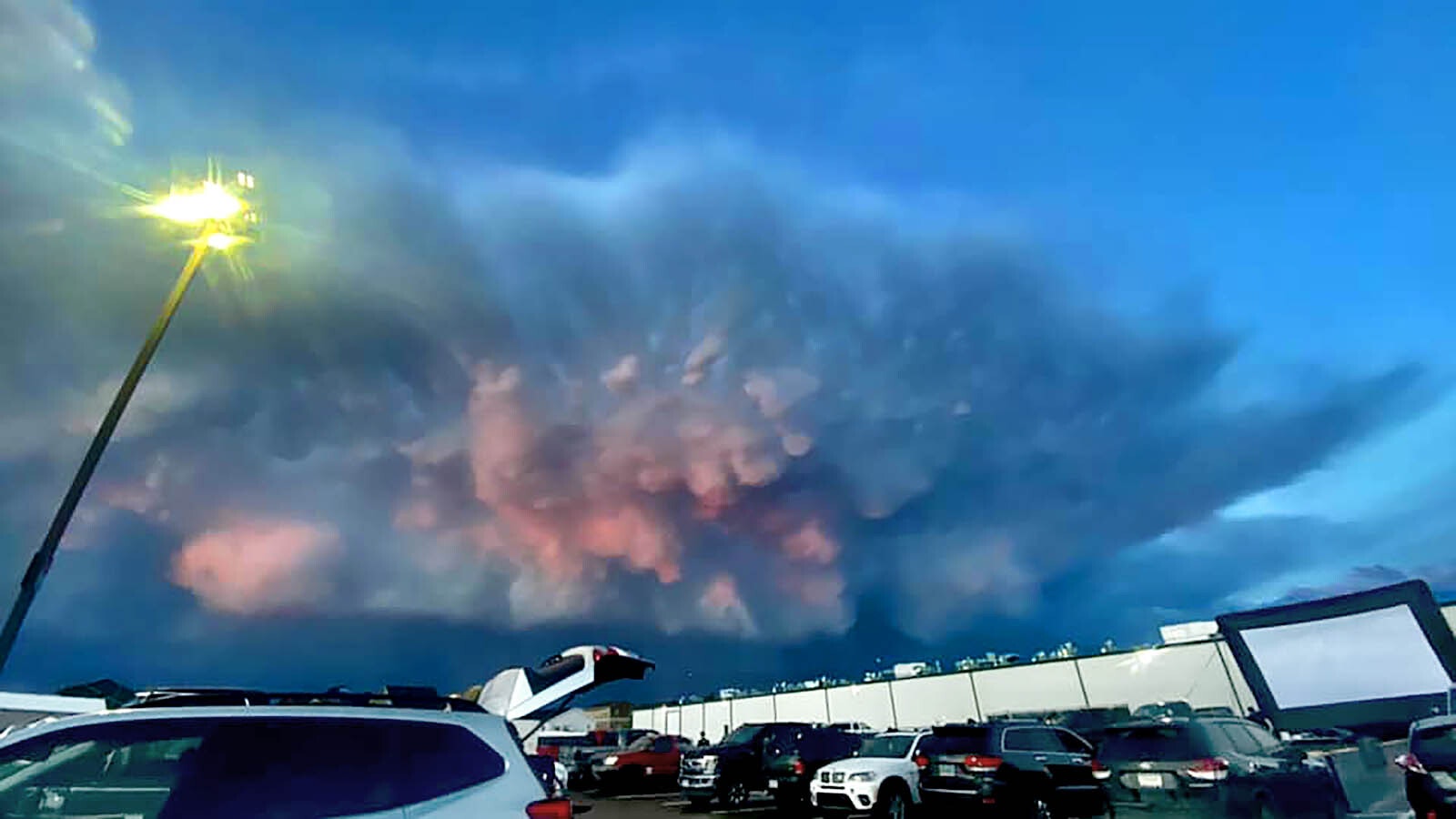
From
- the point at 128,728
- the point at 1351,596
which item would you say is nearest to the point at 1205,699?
the point at 1351,596

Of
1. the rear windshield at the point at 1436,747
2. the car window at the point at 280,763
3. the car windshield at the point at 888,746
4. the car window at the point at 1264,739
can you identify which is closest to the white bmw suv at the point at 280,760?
the car window at the point at 280,763

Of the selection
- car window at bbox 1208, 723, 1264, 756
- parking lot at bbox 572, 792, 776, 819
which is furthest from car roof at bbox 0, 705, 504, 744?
parking lot at bbox 572, 792, 776, 819

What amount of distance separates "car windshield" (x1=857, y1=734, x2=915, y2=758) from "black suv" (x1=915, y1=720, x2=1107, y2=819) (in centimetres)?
117

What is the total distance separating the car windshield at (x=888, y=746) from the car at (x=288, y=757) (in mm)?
11797

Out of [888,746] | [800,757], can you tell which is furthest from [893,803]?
[800,757]

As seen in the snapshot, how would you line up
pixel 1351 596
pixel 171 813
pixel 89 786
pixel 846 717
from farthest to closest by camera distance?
pixel 846 717 → pixel 1351 596 → pixel 89 786 → pixel 171 813

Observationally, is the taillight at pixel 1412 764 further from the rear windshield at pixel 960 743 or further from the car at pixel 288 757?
the car at pixel 288 757

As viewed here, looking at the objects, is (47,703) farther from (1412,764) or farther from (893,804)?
(1412,764)

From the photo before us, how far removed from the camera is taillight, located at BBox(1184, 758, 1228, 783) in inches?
373

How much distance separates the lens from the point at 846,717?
122 ft

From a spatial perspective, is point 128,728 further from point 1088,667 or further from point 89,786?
point 1088,667

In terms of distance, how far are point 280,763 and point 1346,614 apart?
→ 14064 millimetres

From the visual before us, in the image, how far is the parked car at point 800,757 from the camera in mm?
16656

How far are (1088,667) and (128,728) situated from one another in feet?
99.8
